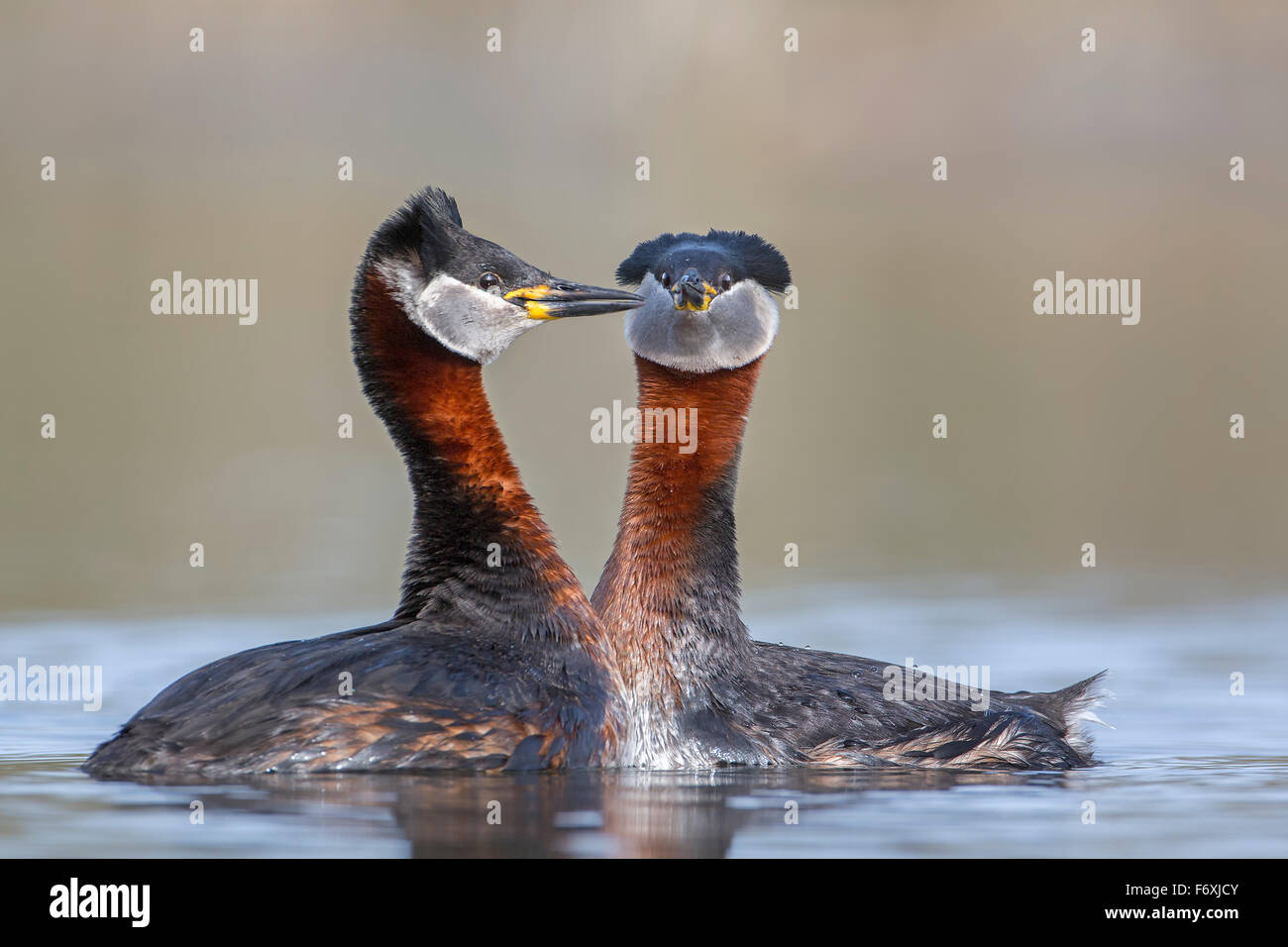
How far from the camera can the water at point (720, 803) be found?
7.24 metres

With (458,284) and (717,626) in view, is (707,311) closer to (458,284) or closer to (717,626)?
(458,284)

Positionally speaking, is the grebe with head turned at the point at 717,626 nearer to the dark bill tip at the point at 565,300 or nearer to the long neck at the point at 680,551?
the long neck at the point at 680,551

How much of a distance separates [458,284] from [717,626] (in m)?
2.02

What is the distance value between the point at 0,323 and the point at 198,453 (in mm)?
3242

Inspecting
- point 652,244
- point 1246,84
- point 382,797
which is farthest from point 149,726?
point 1246,84

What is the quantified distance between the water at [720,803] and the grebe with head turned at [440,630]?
204mm

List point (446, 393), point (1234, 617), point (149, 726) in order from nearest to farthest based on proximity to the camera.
Answer: point (149, 726) → point (446, 393) → point (1234, 617)

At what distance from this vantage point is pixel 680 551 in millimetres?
10070

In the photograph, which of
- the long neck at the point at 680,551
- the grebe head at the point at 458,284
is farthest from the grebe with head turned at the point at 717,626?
the grebe head at the point at 458,284

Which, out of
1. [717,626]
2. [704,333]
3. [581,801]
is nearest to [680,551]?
[717,626]

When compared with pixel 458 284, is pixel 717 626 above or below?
below
